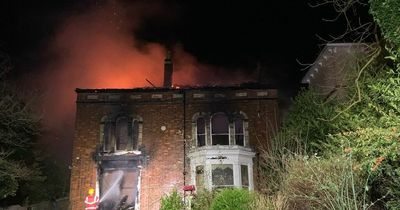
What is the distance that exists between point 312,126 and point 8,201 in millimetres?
15540

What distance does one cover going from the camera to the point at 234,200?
10.3 meters

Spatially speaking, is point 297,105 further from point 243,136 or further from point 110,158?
point 110,158

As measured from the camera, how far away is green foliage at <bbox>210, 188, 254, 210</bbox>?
33.6ft

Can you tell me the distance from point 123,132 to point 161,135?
202cm

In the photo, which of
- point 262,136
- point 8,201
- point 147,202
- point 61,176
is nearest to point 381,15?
point 262,136

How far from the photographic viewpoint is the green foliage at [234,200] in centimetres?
1023

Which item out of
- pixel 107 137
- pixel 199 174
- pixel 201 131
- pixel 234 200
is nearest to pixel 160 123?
pixel 201 131

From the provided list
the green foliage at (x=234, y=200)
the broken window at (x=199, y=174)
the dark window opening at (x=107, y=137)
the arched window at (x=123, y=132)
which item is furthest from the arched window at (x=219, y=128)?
the green foliage at (x=234, y=200)

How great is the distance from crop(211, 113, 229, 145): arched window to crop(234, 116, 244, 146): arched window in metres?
0.46

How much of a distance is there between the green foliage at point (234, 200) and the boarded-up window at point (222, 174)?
25.3 ft

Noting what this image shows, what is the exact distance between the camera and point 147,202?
744 inches

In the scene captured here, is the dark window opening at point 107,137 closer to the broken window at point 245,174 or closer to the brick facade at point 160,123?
the brick facade at point 160,123

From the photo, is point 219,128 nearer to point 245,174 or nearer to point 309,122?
point 245,174

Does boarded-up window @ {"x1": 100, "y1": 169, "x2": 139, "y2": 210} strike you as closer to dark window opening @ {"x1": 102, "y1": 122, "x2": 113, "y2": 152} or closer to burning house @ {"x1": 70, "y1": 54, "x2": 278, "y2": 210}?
burning house @ {"x1": 70, "y1": 54, "x2": 278, "y2": 210}
